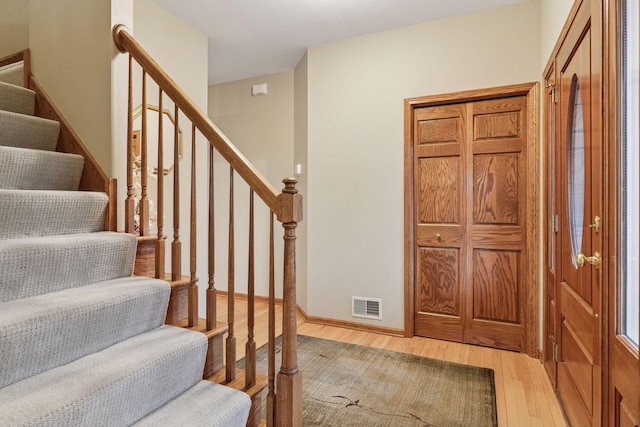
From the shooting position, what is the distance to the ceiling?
2746 mm

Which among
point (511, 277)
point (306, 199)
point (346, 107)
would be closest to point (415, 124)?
point (346, 107)

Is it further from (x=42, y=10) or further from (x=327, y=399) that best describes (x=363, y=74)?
(x=327, y=399)

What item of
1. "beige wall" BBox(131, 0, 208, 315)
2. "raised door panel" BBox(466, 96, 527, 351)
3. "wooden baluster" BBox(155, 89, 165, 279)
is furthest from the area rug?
"beige wall" BBox(131, 0, 208, 315)

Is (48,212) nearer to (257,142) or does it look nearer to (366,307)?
(366,307)

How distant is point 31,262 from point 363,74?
2.81 m

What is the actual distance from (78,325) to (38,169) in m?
0.90

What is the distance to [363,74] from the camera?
323 centimetres

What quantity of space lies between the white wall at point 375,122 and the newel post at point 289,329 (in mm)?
1827

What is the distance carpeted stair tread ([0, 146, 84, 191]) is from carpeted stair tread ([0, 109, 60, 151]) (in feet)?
0.68

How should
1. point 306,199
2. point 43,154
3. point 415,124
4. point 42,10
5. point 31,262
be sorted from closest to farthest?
1. point 31,262
2. point 43,154
3. point 42,10
4. point 415,124
5. point 306,199

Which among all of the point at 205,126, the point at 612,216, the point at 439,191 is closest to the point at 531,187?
the point at 439,191

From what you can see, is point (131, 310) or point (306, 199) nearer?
point (131, 310)

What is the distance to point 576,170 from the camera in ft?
5.94

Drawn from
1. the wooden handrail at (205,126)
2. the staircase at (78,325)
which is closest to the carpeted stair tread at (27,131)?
the staircase at (78,325)
